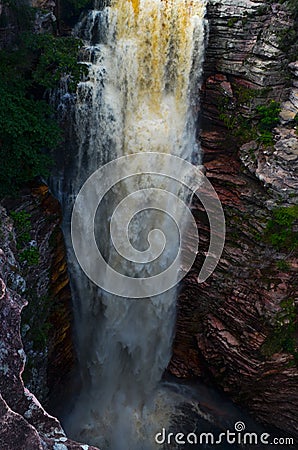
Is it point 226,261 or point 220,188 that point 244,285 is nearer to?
point 226,261

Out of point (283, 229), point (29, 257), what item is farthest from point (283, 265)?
point (29, 257)

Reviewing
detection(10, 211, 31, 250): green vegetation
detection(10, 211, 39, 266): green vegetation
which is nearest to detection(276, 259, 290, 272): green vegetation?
detection(10, 211, 39, 266): green vegetation

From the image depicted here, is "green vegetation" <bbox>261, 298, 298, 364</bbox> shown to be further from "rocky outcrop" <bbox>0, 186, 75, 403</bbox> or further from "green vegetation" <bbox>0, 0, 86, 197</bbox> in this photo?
"green vegetation" <bbox>0, 0, 86, 197</bbox>

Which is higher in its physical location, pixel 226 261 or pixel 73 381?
pixel 226 261

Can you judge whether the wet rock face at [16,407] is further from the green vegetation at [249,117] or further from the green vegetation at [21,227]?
the green vegetation at [249,117]

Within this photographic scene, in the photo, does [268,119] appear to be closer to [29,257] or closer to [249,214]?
[249,214]

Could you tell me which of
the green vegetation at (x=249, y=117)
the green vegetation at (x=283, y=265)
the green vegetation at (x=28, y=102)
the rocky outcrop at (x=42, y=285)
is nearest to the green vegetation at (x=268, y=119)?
the green vegetation at (x=249, y=117)

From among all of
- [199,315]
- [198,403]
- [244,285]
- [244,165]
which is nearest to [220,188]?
[244,165]
